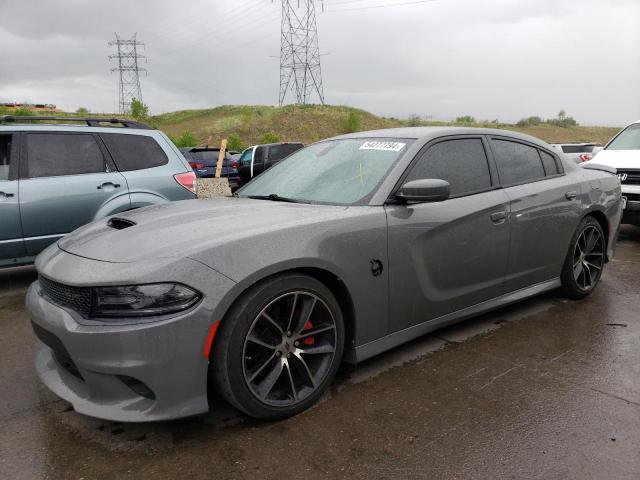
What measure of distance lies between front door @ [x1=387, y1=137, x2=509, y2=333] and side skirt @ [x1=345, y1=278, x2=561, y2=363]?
42 mm

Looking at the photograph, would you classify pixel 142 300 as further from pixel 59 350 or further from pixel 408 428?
pixel 408 428

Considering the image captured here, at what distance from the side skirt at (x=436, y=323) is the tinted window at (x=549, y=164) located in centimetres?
90

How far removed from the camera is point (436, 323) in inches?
132

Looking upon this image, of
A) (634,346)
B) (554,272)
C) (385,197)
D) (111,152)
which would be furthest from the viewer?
(111,152)

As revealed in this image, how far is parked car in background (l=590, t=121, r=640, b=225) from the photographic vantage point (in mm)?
7129

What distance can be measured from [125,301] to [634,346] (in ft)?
11.0

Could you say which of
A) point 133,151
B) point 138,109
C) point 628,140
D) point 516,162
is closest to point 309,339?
point 516,162

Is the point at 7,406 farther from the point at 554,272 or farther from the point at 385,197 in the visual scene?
the point at 554,272

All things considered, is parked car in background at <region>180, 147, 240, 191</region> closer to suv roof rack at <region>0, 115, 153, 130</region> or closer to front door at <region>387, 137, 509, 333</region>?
suv roof rack at <region>0, 115, 153, 130</region>

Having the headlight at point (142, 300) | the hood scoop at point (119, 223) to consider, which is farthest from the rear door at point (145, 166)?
the headlight at point (142, 300)

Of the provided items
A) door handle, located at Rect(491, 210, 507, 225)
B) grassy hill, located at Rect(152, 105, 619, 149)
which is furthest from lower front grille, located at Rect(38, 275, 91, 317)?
grassy hill, located at Rect(152, 105, 619, 149)

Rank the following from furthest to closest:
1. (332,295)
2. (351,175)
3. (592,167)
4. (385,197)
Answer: (592,167) < (351,175) < (385,197) < (332,295)

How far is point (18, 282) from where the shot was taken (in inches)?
227

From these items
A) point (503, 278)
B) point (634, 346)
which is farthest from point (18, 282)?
point (634, 346)
